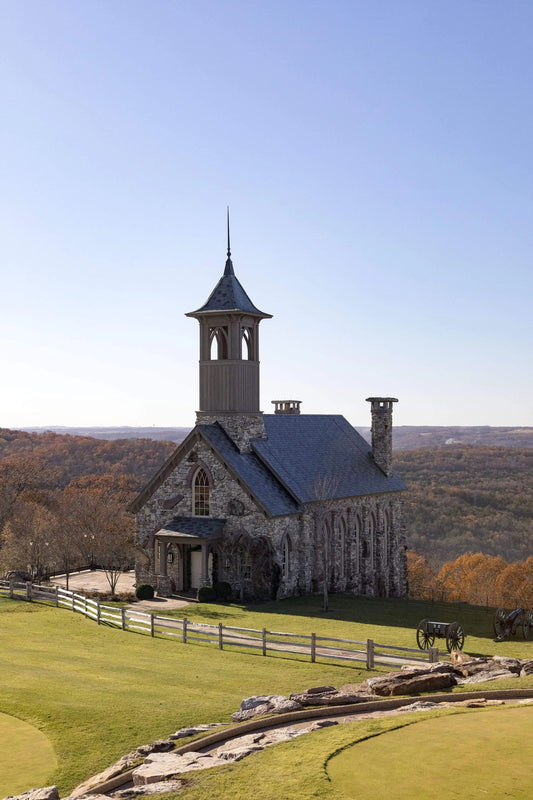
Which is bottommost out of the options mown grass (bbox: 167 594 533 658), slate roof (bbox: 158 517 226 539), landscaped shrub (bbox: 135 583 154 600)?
mown grass (bbox: 167 594 533 658)

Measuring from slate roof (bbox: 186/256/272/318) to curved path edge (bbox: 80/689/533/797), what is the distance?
2733 cm

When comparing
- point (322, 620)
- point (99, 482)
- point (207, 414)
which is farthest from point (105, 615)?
point (99, 482)

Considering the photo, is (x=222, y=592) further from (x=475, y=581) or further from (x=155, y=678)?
(x=475, y=581)

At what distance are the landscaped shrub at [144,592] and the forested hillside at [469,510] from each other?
59.2 meters

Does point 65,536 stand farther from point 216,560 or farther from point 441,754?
point 441,754

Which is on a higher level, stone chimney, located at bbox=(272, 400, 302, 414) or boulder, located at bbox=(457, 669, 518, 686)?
stone chimney, located at bbox=(272, 400, 302, 414)

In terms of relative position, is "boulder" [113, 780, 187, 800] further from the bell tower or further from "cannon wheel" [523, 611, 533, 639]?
the bell tower

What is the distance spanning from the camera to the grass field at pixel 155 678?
14.0m

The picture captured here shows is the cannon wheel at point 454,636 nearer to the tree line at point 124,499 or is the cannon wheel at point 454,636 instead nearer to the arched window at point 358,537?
the arched window at point 358,537

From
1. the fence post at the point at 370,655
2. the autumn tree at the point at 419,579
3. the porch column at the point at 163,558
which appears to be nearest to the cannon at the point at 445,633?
the fence post at the point at 370,655

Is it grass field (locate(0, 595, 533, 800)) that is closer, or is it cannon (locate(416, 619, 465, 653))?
grass field (locate(0, 595, 533, 800))

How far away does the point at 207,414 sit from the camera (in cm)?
4188

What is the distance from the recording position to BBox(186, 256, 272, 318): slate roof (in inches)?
1656

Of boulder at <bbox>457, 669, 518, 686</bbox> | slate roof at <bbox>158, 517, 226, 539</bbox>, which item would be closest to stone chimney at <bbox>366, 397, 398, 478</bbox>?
slate roof at <bbox>158, 517, 226, 539</bbox>
